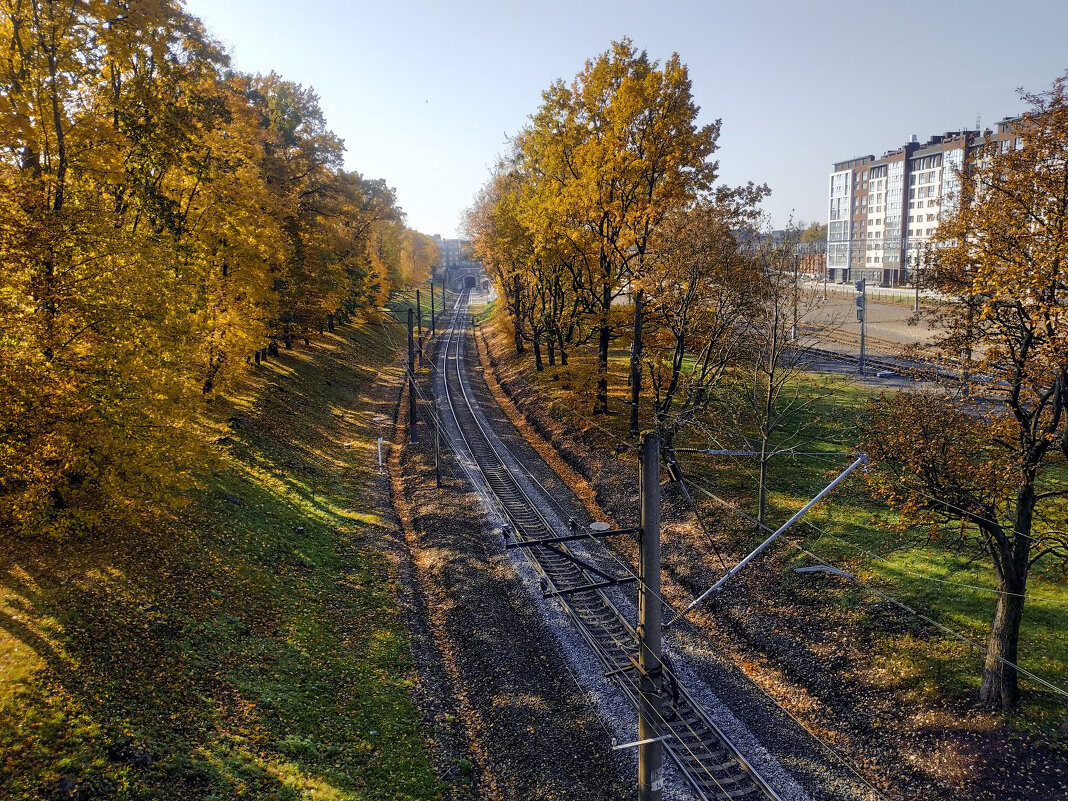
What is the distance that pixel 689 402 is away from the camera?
914 inches

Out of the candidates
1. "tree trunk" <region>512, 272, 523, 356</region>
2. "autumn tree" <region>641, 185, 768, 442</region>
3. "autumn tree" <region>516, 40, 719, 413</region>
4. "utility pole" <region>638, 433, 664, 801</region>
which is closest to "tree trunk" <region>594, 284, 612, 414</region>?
"autumn tree" <region>516, 40, 719, 413</region>

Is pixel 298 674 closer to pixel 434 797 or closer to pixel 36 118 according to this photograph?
pixel 434 797

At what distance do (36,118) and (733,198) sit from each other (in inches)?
869

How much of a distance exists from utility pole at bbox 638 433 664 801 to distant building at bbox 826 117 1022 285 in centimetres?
8848

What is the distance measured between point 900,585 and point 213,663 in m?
17.4

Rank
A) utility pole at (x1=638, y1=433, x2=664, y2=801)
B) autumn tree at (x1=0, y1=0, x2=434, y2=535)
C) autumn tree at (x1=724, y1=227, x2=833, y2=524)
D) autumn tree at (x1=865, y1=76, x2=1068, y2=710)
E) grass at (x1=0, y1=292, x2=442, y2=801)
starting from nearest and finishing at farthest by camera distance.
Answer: utility pole at (x1=638, y1=433, x2=664, y2=801) → grass at (x1=0, y1=292, x2=442, y2=801) → autumn tree at (x1=865, y1=76, x2=1068, y2=710) → autumn tree at (x1=0, y1=0, x2=434, y2=535) → autumn tree at (x1=724, y1=227, x2=833, y2=524)

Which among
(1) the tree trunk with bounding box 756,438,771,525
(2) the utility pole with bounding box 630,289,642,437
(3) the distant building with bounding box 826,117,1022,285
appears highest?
(3) the distant building with bounding box 826,117,1022,285

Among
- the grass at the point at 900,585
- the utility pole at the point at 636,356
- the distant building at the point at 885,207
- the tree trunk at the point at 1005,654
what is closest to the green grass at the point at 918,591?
the grass at the point at 900,585

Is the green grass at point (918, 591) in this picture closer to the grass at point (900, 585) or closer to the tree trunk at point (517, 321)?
the grass at point (900, 585)

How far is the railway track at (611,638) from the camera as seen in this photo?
11.6 m

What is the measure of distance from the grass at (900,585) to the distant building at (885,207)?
73.4m

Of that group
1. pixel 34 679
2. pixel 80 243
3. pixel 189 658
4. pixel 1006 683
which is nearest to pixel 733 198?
pixel 1006 683

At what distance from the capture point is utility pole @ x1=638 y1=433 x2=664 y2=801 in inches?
358

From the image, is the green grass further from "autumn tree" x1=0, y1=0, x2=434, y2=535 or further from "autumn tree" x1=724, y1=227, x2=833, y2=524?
"autumn tree" x1=0, y1=0, x2=434, y2=535
